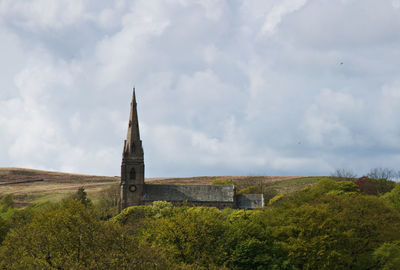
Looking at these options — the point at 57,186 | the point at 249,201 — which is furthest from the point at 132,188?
the point at 57,186

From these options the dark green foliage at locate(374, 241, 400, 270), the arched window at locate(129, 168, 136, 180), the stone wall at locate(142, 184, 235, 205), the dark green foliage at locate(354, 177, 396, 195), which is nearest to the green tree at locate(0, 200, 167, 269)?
the dark green foliage at locate(374, 241, 400, 270)

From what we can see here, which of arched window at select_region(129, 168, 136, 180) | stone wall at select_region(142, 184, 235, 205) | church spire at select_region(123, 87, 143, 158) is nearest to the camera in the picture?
arched window at select_region(129, 168, 136, 180)

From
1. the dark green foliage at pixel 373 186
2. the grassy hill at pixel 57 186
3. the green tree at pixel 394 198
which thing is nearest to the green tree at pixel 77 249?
the green tree at pixel 394 198

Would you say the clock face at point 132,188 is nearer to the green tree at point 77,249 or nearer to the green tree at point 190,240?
the green tree at point 190,240

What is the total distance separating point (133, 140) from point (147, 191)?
1267 centimetres

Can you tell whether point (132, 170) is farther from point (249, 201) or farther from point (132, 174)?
point (249, 201)

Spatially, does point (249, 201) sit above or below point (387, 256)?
above

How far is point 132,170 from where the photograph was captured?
104125mm

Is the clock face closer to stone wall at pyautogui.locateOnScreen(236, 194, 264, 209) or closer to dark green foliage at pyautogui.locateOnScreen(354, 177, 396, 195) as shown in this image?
stone wall at pyautogui.locateOnScreen(236, 194, 264, 209)

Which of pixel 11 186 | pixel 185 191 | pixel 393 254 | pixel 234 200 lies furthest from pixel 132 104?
pixel 11 186

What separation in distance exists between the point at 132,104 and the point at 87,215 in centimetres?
6572

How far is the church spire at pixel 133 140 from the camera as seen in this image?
344 feet

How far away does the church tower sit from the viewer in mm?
103250

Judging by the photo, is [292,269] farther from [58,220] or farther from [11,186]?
[11,186]
